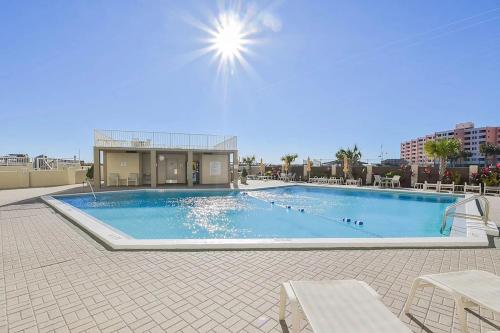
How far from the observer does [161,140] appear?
17234 mm

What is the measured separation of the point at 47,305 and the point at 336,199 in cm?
1349

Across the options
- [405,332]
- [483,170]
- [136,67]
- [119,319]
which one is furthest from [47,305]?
[483,170]

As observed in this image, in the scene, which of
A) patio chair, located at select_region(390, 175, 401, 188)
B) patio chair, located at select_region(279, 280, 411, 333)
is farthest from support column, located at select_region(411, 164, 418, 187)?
patio chair, located at select_region(279, 280, 411, 333)

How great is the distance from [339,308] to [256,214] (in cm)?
813

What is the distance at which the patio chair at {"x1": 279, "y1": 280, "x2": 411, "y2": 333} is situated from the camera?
1622 mm

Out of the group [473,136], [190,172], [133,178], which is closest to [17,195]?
[133,178]

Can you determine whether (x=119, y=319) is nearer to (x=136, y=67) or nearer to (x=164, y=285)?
(x=164, y=285)

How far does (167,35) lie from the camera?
10328mm

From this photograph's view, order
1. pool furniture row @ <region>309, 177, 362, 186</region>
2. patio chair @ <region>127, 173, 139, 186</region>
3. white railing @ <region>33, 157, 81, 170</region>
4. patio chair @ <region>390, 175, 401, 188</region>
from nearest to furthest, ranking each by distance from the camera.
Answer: patio chair @ <region>390, 175, 401, 188</region> → patio chair @ <region>127, 173, 139, 186</region> → white railing @ <region>33, 157, 81, 170</region> → pool furniture row @ <region>309, 177, 362, 186</region>

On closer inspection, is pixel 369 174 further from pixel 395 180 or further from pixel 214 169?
pixel 214 169

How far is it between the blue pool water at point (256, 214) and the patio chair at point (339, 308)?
5.04m

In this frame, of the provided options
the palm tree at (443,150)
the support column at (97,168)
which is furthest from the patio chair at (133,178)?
the palm tree at (443,150)

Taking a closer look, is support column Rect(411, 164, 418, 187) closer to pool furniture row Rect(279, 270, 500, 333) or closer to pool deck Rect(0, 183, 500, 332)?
pool deck Rect(0, 183, 500, 332)

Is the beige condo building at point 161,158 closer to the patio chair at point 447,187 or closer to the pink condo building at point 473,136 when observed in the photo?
the patio chair at point 447,187
